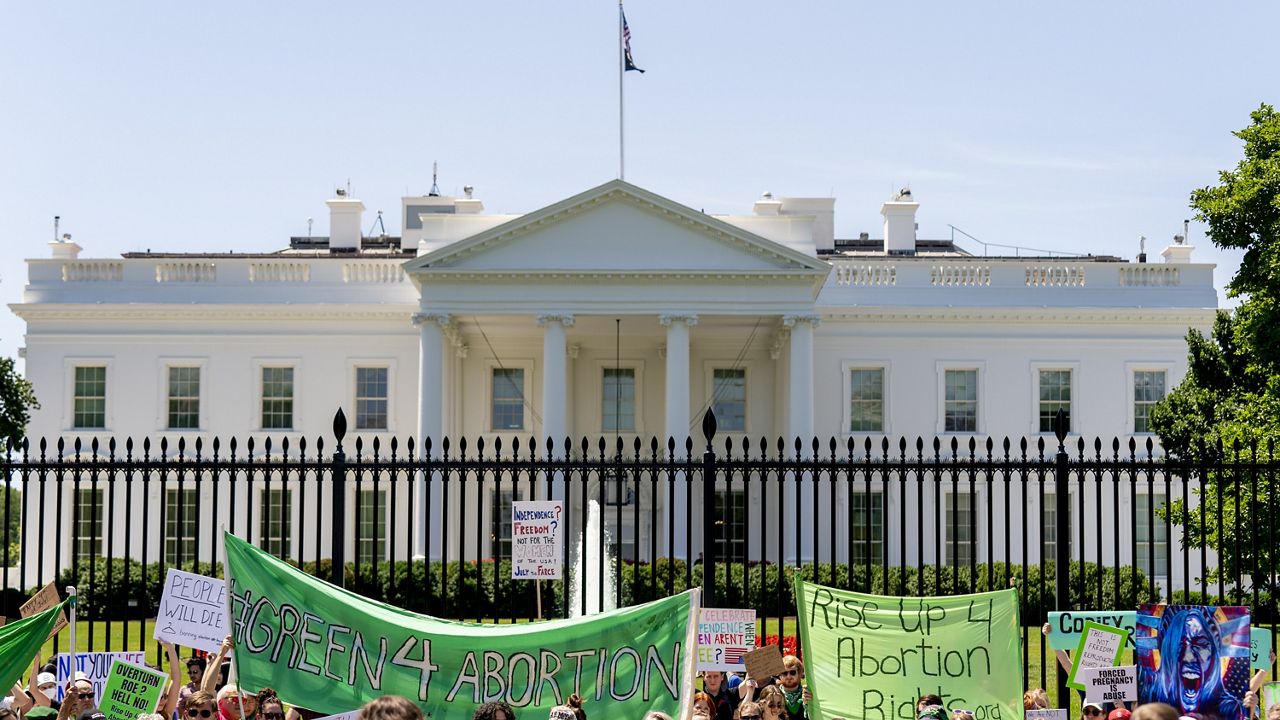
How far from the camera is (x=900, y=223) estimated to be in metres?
51.2

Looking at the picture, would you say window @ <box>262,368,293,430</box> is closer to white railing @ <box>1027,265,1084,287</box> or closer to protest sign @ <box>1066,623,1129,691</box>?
white railing @ <box>1027,265,1084,287</box>

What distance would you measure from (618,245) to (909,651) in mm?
28511

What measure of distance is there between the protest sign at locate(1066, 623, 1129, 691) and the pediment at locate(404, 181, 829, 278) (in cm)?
2708

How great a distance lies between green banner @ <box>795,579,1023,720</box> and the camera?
1070 centimetres

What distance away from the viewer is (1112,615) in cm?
1158

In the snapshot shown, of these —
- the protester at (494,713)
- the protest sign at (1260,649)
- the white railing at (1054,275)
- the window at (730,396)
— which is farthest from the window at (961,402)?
the protester at (494,713)

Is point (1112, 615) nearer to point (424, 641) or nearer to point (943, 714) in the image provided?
point (943, 714)

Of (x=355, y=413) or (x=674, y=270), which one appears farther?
(x=355, y=413)

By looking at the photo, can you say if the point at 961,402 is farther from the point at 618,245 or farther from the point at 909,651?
the point at 909,651

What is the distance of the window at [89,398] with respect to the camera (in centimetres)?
4188

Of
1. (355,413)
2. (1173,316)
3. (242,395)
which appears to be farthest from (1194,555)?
(242,395)

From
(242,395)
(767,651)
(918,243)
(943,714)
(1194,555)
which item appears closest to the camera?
(943,714)

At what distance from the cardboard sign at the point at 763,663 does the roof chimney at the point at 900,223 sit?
40.3 m

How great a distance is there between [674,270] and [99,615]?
50.7ft
